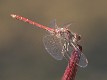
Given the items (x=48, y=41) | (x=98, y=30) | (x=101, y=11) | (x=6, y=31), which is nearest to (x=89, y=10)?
(x=101, y=11)

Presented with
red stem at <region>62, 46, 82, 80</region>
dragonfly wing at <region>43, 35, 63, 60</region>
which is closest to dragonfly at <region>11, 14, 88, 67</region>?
dragonfly wing at <region>43, 35, 63, 60</region>

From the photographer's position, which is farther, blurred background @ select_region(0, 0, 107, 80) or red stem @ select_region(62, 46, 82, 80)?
blurred background @ select_region(0, 0, 107, 80)

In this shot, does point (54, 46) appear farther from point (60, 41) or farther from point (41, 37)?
point (41, 37)

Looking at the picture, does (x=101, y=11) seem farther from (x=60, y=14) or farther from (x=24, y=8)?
(x=24, y=8)

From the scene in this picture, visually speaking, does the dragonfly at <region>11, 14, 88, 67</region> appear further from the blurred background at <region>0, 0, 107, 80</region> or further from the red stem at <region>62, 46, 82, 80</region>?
the blurred background at <region>0, 0, 107, 80</region>

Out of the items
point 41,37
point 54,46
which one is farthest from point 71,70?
point 41,37
